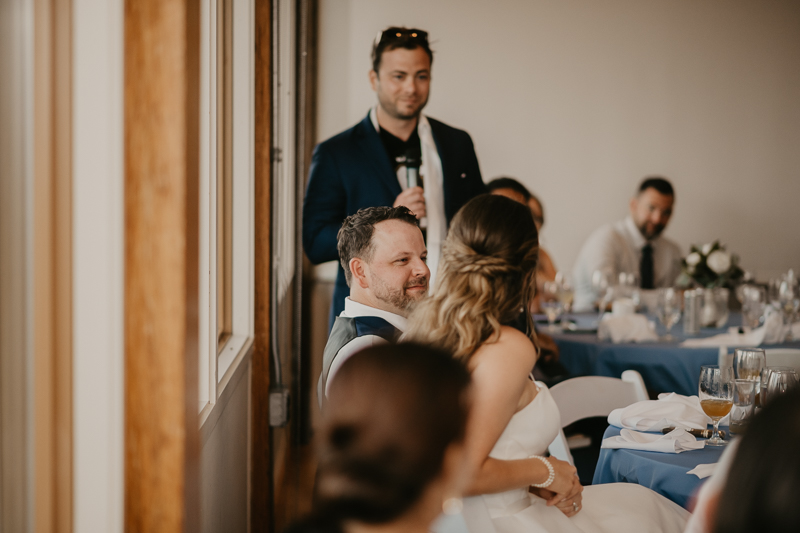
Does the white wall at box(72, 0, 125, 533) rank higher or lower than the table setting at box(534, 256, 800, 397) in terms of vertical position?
higher

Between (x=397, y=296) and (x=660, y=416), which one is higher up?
(x=397, y=296)

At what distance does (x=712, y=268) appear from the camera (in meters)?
3.94

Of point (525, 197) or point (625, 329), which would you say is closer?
point (625, 329)

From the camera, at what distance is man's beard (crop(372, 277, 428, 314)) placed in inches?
65.4

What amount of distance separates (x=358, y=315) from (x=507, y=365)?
0.43m

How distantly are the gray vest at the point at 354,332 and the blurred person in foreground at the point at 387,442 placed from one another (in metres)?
0.77

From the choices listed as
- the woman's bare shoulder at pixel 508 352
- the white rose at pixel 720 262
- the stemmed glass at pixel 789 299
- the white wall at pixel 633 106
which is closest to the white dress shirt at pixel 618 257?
the white wall at pixel 633 106

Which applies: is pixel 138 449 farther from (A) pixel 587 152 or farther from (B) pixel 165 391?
(A) pixel 587 152

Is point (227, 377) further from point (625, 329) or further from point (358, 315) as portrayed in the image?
point (625, 329)

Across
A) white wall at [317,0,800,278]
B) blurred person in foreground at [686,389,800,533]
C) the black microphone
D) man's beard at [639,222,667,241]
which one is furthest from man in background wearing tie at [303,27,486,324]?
man's beard at [639,222,667,241]

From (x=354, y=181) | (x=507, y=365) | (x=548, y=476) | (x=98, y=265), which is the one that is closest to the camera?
(x=98, y=265)

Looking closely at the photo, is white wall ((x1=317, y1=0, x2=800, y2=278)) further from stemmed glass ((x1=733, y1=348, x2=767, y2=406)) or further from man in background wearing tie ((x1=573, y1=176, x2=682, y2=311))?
stemmed glass ((x1=733, y1=348, x2=767, y2=406))

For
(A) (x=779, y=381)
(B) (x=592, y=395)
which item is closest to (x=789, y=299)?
(B) (x=592, y=395)

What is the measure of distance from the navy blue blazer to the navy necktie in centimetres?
267
